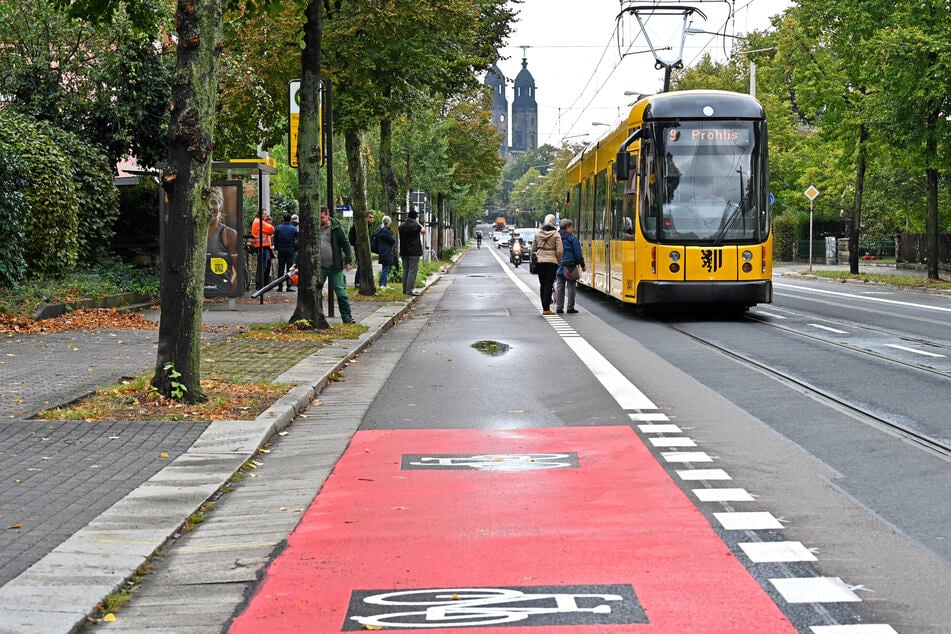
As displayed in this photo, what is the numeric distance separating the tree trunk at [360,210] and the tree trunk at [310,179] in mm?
9585

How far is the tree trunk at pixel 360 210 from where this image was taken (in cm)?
2819

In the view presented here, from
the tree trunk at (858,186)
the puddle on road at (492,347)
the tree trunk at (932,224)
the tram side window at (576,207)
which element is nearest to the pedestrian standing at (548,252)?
the puddle on road at (492,347)

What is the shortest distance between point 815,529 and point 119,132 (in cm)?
2219

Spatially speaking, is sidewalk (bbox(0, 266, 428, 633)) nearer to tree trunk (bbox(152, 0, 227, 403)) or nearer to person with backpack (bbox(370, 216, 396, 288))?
tree trunk (bbox(152, 0, 227, 403))

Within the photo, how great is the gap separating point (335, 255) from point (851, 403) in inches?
412

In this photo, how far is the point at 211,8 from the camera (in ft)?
34.7

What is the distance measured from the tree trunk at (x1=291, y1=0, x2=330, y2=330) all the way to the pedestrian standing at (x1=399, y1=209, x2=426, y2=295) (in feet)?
32.0

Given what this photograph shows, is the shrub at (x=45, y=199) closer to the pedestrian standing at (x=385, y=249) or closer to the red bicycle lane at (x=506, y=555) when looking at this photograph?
the pedestrian standing at (x=385, y=249)

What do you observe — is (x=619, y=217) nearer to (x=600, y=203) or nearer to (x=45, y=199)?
(x=600, y=203)

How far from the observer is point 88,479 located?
746 centimetres

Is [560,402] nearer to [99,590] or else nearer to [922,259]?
[99,590]

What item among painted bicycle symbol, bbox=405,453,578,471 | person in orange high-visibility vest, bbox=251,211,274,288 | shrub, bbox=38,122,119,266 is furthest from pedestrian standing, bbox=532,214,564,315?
painted bicycle symbol, bbox=405,453,578,471

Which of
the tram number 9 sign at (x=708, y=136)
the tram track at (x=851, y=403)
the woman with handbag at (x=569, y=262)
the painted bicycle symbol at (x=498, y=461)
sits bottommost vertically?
the painted bicycle symbol at (x=498, y=461)

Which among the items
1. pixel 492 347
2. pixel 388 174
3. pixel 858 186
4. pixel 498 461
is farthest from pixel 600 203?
pixel 858 186
